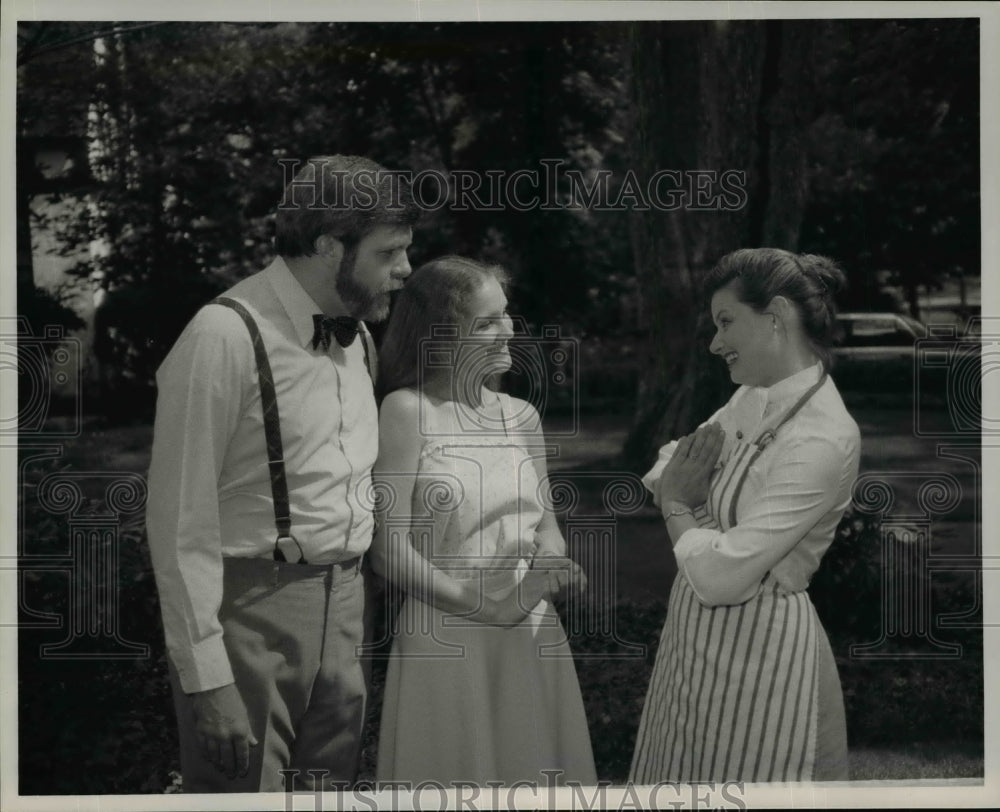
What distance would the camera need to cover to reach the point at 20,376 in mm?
4387

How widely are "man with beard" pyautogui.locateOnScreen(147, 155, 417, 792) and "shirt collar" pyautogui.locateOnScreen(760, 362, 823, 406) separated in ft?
3.80

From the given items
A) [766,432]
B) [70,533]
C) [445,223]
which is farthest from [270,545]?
[766,432]

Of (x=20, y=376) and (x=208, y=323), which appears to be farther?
(x=20, y=376)

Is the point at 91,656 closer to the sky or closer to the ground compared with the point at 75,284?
closer to the ground

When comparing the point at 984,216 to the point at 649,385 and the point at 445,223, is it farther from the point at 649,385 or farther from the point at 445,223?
the point at 445,223

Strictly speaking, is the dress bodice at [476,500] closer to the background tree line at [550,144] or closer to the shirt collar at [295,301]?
the background tree line at [550,144]

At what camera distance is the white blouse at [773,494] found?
4.22 metres

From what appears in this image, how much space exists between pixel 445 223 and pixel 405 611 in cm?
118

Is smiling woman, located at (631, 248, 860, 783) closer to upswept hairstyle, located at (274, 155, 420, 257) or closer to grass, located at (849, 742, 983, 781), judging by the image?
grass, located at (849, 742, 983, 781)

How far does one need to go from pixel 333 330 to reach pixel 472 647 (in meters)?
1.05

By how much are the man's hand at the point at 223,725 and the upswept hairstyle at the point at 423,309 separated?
37.6 inches

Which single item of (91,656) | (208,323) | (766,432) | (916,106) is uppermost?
(916,106)

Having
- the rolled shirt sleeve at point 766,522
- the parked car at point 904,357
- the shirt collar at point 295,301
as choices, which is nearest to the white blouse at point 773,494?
the rolled shirt sleeve at point 766,522

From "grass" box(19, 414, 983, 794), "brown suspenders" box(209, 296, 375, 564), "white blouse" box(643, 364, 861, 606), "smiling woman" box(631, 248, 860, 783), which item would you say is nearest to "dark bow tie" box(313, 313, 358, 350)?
"brown suspenders" box(209, 296, 375, 564)
